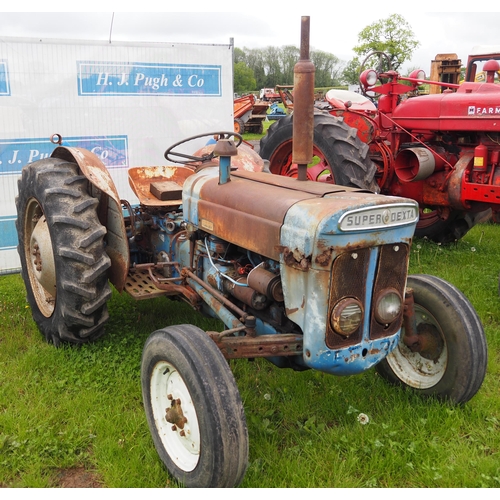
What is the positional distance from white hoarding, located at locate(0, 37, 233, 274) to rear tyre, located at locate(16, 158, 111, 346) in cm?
149

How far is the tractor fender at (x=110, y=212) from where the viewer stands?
→ 3410 millimetres

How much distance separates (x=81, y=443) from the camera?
9.18 ft

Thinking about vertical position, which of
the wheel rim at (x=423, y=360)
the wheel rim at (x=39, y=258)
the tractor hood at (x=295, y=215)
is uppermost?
the tractor hood at (x=295, y=215)

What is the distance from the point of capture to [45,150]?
523 cm

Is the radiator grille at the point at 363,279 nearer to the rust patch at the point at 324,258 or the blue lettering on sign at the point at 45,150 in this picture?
the rust patch at the point at 324,258

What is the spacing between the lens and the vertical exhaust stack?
8.63ft

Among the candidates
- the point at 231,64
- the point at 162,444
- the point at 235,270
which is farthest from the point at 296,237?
the point at 231,64

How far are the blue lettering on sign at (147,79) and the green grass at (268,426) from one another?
2.60 m

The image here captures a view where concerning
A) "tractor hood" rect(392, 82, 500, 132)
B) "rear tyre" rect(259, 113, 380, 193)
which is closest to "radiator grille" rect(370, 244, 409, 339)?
"rear tyre" rect(259, 113, 380, 193)

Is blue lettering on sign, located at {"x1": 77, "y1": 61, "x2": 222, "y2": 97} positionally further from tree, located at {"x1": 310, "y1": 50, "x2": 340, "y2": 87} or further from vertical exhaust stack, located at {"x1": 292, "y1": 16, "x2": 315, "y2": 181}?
tree, located at {"x1": 310, "y1": 50, "x2": 340, "y2": 87}

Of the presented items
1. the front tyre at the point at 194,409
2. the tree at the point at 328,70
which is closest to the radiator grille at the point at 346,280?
the front tyre at the point at 194,409

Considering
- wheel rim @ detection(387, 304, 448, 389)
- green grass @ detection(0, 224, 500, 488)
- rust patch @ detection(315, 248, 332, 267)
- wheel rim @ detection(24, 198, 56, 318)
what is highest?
rust patch @ detection(315, 248, 332, 267)

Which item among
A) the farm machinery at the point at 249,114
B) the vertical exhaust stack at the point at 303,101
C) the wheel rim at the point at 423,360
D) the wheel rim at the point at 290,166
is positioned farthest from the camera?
the farm machinery at the point at 249,114

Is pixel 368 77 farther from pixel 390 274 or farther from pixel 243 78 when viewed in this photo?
pixel 243 78
